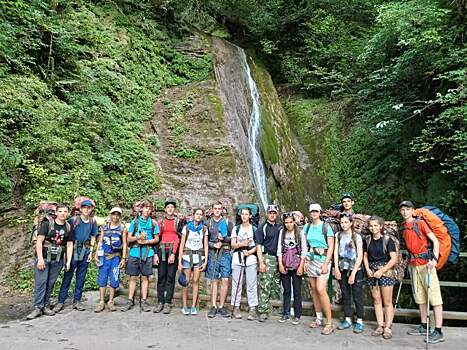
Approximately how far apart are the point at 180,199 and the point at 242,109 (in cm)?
524

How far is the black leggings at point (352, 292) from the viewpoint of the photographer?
17.8ft

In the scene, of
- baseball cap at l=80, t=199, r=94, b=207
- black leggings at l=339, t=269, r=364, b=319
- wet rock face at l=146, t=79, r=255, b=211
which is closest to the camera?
black leggings at l=339, t=269, r=364, b=319

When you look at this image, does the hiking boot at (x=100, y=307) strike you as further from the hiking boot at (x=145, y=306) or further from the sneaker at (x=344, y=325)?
the sneaker at (x=344, y=325)

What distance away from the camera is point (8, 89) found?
8219mm

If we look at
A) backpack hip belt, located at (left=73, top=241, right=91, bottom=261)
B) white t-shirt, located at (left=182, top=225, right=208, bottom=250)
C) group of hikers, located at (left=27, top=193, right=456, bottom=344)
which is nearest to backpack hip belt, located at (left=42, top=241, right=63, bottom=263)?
group of hikers, located at (left=27, top=193, right=456, bottom=344)

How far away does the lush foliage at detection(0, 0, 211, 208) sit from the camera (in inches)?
318

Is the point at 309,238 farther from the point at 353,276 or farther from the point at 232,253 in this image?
the point at 232,253

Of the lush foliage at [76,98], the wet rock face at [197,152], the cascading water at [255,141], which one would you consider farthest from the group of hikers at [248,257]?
the cascading water at [255,141]

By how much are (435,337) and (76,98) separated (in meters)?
9.70

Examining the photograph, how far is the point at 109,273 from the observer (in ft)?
20.0

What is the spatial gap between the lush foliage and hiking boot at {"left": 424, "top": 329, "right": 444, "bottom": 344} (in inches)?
277

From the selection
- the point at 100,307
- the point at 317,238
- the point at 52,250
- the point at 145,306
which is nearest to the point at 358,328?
the point at 317,238

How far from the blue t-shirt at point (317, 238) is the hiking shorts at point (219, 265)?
1338 mm

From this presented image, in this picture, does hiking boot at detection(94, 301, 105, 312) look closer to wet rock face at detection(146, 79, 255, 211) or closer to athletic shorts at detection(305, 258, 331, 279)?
athletic shorts at detection(305, 258, 331, 279)
